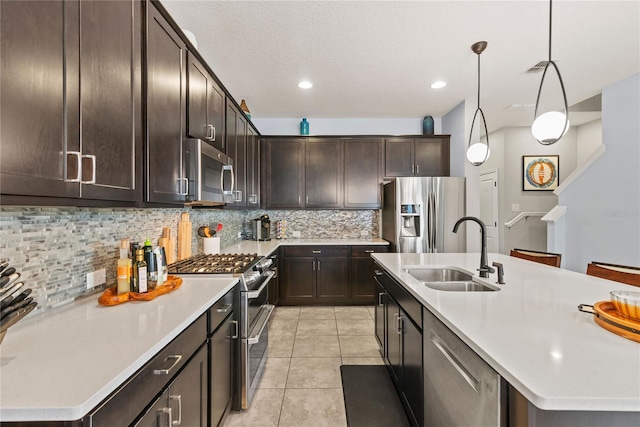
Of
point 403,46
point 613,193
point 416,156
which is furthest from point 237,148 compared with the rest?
point 613,193

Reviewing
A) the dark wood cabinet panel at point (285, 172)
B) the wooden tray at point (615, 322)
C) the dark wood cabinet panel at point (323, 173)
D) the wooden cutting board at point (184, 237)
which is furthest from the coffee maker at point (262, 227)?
the wooden tray at point (615, 322)

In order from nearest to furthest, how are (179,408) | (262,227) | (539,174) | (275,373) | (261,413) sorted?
(179,408)
(261,413)
(275,373)
(262,227)
(539,174)

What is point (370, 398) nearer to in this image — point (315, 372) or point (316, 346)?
point (315, 372)

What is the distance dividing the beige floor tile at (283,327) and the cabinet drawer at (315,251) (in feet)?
2.88

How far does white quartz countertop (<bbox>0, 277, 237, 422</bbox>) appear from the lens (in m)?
0.66

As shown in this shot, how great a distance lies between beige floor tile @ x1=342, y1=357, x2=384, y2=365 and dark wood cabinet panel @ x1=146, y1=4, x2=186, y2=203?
1945mm

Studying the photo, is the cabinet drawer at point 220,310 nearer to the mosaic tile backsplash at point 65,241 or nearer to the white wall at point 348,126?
the mosaic tile backsplash at point 65,241

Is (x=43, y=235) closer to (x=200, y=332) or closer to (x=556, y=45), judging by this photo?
(x=200, y=332)

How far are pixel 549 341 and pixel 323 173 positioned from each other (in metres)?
3.57

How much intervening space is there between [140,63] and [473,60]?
2.83m

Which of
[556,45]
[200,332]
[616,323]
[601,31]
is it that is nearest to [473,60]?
[556,45]

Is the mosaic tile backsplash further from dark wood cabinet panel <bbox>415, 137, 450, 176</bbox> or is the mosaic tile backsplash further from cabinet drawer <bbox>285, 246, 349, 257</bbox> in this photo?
dark wood cabinet panel <bbox>415, 137, 450, 176</bbox>

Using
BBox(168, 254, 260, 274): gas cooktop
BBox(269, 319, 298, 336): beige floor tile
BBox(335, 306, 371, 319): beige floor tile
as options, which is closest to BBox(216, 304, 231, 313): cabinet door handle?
BBox(168, 254, 260, 274): gas cooktop

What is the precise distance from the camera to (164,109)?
5.20ft
